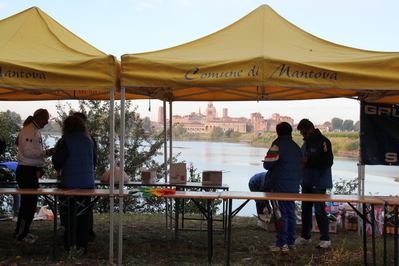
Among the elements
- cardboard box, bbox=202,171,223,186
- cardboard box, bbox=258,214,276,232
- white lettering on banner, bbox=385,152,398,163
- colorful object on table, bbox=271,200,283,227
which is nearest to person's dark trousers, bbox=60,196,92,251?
cardboard box, bbox=202,171,223,186

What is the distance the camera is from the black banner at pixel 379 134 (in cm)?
561

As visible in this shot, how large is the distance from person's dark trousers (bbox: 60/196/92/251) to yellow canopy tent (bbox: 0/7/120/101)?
4.05 feet

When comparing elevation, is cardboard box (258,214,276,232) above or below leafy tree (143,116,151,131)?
below

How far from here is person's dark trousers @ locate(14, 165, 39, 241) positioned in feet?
16.1

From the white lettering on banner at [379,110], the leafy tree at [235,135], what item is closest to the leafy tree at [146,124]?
the leafy tree at [235,135]

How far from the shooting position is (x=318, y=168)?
196 inches

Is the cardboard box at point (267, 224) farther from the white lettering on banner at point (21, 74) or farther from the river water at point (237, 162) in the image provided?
the white lettering on banner at point (21, 74)

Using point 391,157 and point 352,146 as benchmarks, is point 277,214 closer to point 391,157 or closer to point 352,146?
point 391,157

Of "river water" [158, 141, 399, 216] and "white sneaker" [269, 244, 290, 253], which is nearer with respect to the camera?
"white sneaker" [269, 244, 290, 253]

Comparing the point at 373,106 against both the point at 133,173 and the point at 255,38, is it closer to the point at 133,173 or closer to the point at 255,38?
the point at 255,38

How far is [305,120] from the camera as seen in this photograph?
5188 millimetres

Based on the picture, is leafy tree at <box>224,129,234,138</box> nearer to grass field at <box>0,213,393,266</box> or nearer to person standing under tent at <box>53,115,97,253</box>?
grass field at <box>0,213,393,266</box>

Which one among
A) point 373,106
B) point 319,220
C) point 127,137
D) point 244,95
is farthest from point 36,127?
point 127,137

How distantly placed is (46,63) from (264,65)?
2.13 metres
